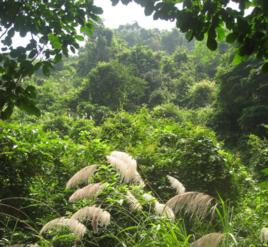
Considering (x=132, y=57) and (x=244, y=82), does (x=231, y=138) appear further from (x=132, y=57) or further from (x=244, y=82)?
(x=132, y=57)

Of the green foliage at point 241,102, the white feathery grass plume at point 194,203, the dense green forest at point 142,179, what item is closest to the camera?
the white feathery grass plume at point 194,203

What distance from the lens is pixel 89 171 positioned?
3283mm

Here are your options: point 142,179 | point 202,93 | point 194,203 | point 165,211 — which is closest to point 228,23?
point 194,203

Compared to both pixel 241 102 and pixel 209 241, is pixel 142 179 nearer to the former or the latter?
pixel 209 241

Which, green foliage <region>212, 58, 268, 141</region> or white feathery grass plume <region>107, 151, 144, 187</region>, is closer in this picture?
white feathery grass plume <region>107, 151, 144, 187</region>

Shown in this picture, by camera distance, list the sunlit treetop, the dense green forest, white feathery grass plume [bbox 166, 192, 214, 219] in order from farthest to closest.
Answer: the dense green forest
white feathery grass plume [bbox 166, 192, 214, 219]
the sunlit treetop

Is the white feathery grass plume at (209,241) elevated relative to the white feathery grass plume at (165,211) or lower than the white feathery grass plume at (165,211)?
elevated

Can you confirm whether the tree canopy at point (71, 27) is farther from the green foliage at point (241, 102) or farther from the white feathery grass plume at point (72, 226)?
the green foliage at point (241, 102)

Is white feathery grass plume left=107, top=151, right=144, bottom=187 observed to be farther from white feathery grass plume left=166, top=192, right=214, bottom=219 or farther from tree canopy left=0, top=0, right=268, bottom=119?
tree canopy left=0, top=0, right=268, bottom=119

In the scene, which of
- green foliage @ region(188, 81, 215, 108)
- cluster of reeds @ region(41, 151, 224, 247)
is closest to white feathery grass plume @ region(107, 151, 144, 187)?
cluster of reeds @ region(41, 151, 224, 247)

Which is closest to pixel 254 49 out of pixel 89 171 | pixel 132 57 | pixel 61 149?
pixel 89 171

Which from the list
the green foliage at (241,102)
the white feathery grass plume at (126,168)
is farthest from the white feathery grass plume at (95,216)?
the green foliage at (241,102)

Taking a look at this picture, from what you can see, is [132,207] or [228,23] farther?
[132,207]

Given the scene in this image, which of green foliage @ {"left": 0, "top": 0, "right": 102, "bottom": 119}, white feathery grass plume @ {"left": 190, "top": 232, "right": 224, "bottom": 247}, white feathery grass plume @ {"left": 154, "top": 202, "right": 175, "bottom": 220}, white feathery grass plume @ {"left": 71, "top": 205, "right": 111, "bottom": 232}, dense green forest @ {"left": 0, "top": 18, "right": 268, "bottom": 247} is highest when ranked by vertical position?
green foliage @ {"left": 0, "top": 0, "right": 102, "bottom": 119}
